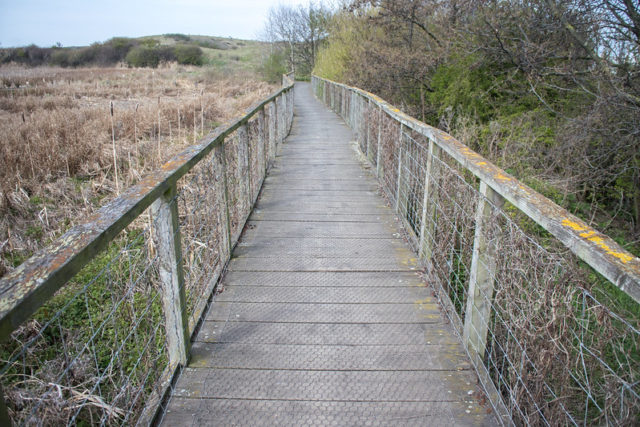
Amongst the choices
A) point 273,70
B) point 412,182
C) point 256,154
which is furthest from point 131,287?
point 273,70

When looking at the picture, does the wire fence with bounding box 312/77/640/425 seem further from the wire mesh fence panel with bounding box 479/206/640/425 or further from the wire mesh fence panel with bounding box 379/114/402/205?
the wire mesh fence panel with bounding box 379/114/402/205

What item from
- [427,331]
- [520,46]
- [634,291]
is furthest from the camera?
[520,46]

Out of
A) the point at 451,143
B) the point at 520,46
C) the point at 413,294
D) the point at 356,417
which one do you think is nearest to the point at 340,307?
the point at 413,294

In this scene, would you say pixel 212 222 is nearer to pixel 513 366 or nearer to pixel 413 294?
pixel 413 294

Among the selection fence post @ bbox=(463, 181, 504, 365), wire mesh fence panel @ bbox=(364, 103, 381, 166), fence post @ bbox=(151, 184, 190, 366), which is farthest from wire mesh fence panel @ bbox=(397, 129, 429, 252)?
fence post @ bbox=(151, 184, 190, 366)

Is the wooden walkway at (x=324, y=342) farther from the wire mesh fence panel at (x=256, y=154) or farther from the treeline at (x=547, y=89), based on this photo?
the treeline at (x=547, y=89)

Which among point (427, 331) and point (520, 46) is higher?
point (520, 46)

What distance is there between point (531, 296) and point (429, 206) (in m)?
1.65

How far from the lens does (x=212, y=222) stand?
3615 millimetres

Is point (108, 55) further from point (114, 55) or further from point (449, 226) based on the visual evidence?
point (449, 226)

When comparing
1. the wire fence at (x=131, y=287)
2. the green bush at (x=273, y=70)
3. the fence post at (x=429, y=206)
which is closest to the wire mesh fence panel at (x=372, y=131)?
the wire fence at (x=131, y=287)

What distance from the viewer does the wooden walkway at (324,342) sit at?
7.31 ft

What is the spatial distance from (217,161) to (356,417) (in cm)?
213

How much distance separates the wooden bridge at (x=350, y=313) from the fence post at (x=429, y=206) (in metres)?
0.02
